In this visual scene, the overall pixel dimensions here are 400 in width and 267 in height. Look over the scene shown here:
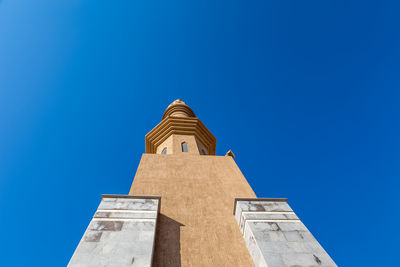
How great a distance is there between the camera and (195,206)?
6594 millimetres

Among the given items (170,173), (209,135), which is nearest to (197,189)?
(170,173)

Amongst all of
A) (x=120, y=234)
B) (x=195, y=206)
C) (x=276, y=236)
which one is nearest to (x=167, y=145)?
(x=195, y=206)

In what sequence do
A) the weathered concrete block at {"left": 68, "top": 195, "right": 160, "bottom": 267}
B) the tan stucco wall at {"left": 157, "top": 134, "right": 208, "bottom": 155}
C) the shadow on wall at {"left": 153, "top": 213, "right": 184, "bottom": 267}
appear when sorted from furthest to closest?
the tan stucco wall at {"left": 157, "top": 134, "right": 208, "bottom": 155}, the shadow on wall at {"left": 153, "top": 213, "right": 184, "bottom": 267}, the weathered concrete block at {"left": 68, "top": 195, "right": 160, "bottom": 267}

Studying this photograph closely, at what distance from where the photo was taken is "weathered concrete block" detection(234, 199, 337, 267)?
436 cm

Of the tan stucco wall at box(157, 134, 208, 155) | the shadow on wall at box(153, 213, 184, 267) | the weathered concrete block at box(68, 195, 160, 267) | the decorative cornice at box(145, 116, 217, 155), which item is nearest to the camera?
the weathered concrete block at box(68, 195, 160, 267)

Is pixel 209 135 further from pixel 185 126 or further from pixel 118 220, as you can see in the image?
pixel 118 220

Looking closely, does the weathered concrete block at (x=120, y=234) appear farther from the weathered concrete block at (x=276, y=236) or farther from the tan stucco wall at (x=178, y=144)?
the tan stucco wall at (x=178, y=144)

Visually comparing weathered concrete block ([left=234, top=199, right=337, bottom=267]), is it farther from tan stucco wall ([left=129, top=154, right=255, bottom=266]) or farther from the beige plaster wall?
the beige plaster wall

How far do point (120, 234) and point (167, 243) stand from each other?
113 cm

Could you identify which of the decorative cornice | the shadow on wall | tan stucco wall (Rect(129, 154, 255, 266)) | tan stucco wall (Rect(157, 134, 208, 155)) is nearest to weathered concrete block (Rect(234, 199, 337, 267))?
tan stucco wall (Rect(129, 154, 255, 266))

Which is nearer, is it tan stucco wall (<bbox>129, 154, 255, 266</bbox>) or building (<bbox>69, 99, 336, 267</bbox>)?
building (<bbox>69, 99, 336, 267</bbox>)

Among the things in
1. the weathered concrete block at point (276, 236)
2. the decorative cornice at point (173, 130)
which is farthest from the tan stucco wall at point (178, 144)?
the weathered concrete block at point (276, 236)

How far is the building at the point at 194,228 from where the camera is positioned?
427 cm

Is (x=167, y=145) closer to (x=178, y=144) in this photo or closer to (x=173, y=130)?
(x=178, y=144)
